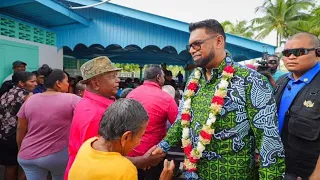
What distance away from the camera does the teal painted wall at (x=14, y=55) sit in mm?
5613

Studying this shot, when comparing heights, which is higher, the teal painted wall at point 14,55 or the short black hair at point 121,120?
the teal painted wall at point 14,55

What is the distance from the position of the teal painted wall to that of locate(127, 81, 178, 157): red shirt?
3.39m

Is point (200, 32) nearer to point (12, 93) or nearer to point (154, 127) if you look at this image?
point (154, 127)

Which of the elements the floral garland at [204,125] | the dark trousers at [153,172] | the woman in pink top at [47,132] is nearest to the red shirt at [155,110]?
the dark trousers at [153,172]

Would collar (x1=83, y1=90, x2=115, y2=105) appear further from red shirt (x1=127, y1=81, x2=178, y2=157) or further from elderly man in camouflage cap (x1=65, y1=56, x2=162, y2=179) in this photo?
red shirt (x1=127, y1=81, x2=178, y2=157)

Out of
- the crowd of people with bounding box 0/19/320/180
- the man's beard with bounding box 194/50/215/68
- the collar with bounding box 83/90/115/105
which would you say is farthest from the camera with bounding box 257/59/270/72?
the collar with bounding box 83/90/115/105

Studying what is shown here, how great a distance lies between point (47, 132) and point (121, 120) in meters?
1.76

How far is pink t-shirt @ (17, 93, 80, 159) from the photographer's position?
9.72ft

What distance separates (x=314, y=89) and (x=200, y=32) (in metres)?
0.88

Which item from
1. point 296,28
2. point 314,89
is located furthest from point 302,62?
point 296,28

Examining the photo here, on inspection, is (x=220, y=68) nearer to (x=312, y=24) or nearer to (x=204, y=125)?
(x=204, y=125)

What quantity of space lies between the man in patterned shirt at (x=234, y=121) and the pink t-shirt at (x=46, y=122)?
1425mm

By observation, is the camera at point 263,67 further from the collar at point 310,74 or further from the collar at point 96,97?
the collar at point 96,97

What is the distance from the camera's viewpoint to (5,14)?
5809 millimetres
